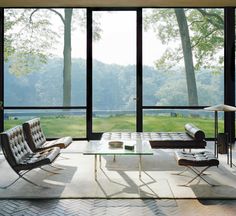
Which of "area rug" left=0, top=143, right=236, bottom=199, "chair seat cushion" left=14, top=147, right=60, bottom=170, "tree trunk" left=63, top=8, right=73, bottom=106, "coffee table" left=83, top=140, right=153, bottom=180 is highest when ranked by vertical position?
"tree trunk" left=63, top=8, right=73, bottom=106

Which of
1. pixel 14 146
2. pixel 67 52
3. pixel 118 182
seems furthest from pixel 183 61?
pixel 14 146

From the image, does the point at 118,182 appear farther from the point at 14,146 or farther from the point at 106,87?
the point at 106,87

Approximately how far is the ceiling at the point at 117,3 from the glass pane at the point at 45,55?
1.72ft

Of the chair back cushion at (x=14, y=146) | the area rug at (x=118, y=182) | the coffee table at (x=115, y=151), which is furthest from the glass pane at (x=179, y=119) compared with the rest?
the chair back cushion at (x=14, y=146)

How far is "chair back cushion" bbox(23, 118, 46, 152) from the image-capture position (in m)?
6.73

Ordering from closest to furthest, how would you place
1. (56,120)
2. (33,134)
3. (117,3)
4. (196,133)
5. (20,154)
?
(20,154)
(33,134)
(196,133)
(117,3)
(56,120)

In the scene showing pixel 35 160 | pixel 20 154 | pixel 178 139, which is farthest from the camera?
pixel 178 139

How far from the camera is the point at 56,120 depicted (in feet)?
33.0

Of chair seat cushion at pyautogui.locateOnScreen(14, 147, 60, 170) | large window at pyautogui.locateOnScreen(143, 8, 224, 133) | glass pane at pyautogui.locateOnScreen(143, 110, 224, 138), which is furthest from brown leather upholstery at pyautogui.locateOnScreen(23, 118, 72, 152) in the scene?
large window at pyautogui.locateOnScreen(143, 8, 224, 133)

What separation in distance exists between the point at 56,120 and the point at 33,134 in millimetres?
3102

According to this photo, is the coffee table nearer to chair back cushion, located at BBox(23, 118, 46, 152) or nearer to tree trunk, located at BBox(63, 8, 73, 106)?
chair back cushion, located at BBox(23, 118, 46, 152)

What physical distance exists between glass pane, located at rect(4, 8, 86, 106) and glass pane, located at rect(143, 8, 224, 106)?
1.68 meters

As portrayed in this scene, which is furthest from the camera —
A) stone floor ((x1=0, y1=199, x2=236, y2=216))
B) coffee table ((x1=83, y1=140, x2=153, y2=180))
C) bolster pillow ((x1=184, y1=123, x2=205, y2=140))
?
bolster pillow ((x1=184, y1=123, x2=205, y2=140))

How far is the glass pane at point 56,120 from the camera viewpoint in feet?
33.0
